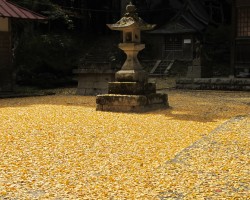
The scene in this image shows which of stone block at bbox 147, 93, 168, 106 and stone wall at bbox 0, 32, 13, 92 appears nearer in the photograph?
stone block at bbox 147, 93, 168, 106

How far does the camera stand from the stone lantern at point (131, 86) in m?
11.6

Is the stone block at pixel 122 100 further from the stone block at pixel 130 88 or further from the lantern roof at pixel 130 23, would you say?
the lantern roof at pixel 130 23

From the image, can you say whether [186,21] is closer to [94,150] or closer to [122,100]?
[122,100]

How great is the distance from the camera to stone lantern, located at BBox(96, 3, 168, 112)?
1157 cm

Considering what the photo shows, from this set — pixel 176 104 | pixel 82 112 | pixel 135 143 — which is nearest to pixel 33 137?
pixel 135 143

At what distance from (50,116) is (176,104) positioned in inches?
194

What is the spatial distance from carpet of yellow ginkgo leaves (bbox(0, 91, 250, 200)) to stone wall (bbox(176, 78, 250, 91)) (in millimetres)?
7739

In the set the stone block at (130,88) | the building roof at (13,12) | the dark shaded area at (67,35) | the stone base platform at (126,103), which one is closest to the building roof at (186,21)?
the dark shaded area at (67,35)

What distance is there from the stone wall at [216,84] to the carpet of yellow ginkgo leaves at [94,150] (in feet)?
25.4

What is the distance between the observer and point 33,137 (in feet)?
25.3

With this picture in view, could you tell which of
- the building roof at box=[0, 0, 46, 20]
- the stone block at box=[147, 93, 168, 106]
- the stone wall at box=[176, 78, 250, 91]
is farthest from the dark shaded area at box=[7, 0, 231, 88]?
the stone block at box=[147, 93, 168, 106]

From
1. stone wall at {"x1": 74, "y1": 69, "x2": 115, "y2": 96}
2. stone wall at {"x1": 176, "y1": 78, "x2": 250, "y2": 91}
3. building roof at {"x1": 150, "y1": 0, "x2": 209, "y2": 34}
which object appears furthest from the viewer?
building roof at {"x1": 150, "y1": 0, "x2": 209, "y2": 34}

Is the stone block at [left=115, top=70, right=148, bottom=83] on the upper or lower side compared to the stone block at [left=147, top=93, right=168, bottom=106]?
upper

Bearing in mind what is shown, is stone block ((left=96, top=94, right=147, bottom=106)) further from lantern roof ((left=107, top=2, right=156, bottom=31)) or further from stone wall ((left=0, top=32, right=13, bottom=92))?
stone wall ((left=0, top=32, right=13, bottom=92))
